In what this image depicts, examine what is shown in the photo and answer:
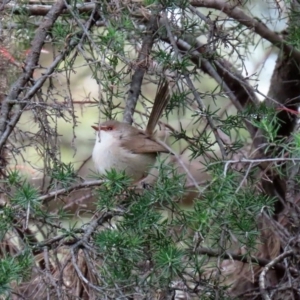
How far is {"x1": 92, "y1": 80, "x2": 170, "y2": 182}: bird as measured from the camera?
2.89 meters

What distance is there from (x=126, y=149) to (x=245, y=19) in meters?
0.80

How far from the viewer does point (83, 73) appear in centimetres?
449

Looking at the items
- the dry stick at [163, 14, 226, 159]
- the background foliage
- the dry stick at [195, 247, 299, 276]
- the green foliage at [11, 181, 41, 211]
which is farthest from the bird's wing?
the green foliage at [11, 181, 41, 211]

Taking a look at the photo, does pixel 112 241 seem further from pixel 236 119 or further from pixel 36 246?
pixel 236 119

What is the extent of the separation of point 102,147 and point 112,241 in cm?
102

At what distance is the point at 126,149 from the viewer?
117 inches

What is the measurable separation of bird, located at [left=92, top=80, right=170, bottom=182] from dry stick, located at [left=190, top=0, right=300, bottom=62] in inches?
22.3

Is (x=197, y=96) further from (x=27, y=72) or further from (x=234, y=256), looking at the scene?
(x=234, y=256)

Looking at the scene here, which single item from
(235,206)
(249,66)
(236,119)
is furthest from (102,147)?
(249,66)

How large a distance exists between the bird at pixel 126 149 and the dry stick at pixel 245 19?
0.57 meters

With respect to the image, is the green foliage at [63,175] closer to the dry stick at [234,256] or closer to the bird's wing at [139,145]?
the dry stick at [234,256]

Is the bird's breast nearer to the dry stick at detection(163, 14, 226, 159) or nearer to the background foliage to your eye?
the background foliage

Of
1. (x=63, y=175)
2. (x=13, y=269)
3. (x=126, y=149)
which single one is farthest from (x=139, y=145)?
(x=13, y=269)

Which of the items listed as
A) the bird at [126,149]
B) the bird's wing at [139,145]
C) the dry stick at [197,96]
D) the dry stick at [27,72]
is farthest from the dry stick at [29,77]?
the bird's wing at [139,145]
